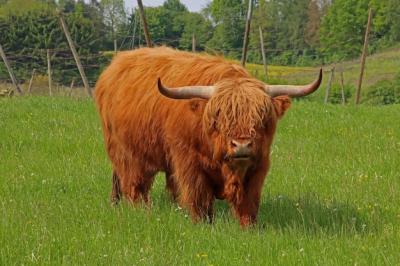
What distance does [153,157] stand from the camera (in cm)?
737

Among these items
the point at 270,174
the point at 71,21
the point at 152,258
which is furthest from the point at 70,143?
the point at 71,21

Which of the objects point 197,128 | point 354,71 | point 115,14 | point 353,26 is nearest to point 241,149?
point 197,128

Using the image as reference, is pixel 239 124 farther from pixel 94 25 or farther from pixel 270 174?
pixel 94 25

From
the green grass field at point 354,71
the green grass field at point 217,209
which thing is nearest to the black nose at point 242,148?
the green grass field at point 217,209

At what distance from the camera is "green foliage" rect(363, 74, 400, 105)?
37656 millimetres

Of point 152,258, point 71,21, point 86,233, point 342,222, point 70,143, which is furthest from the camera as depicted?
point 71,21

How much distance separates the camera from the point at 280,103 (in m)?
6.50

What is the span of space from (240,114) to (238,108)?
0.07m

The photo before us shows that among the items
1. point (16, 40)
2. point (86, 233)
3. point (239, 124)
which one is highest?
point (239, 124)

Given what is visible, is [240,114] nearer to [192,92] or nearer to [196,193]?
[192,92]

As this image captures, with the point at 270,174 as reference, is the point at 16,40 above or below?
below

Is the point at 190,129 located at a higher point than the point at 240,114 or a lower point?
lower

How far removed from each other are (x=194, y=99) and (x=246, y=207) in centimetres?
106

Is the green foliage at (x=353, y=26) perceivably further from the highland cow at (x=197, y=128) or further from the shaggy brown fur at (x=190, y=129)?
the highland cow at (x=197, y=128)
